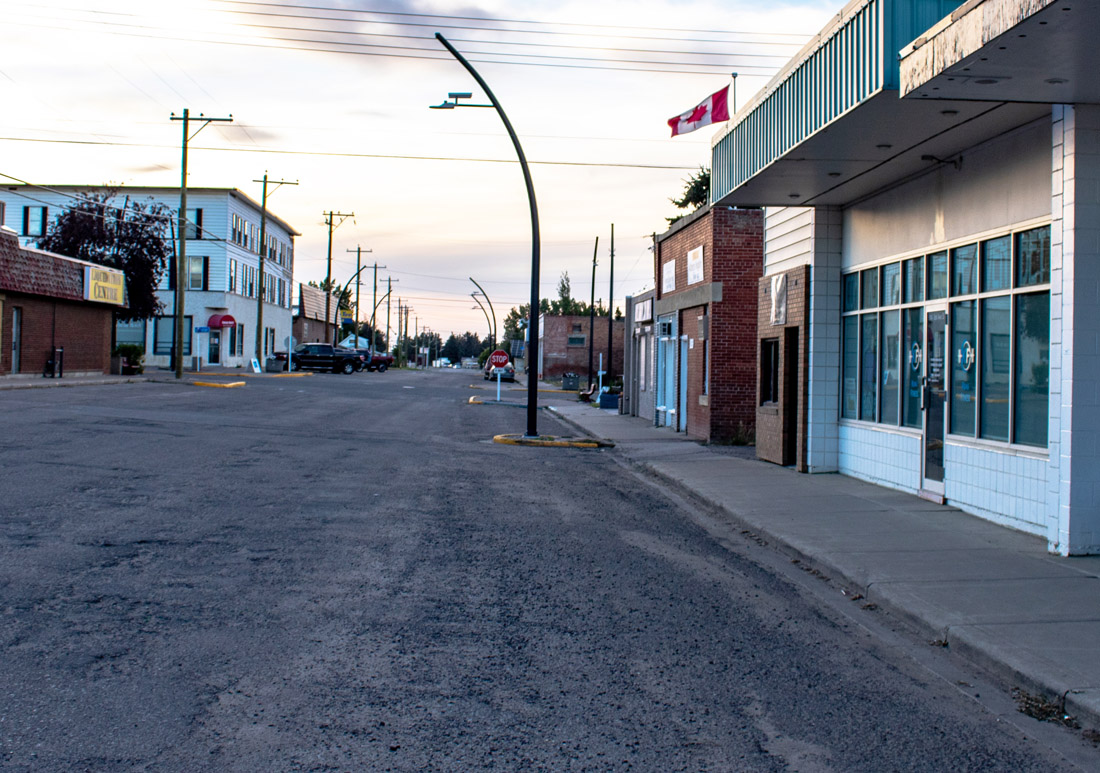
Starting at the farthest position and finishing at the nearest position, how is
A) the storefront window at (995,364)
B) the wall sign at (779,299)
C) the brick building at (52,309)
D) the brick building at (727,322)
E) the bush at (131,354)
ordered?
the bush at (131,354) → the brick building at (52,309) → the brick building at (727,322) → the wall sign at (779,299) → the storefront window at (995,364)

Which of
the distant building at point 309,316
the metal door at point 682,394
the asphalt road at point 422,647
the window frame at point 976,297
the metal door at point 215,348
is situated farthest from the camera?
the distant building at point 309,316

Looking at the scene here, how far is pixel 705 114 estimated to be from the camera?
55.0 feet

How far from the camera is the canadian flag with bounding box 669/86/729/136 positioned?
16.6 m

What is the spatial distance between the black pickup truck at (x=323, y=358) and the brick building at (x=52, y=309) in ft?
60.3

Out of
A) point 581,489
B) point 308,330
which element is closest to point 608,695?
point 581,489

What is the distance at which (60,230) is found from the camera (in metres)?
48.3

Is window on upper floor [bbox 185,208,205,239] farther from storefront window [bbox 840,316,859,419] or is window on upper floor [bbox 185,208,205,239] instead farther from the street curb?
storefront window [bbox 840,316,859,419]

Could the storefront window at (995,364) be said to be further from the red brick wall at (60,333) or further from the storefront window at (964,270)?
the red brick wall at (60,333)

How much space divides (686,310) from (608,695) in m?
18.3

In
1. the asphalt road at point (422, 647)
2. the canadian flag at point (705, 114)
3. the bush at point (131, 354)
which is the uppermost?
the canadian flag at point (705, 114)

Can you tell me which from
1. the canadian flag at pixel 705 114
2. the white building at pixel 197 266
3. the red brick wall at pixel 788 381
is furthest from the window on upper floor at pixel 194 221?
the red brick wall at pixel 788 381

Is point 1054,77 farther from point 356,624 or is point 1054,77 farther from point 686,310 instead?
point 686,310

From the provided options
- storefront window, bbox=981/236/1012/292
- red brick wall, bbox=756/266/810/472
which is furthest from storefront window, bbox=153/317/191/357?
storefront window, bbox=981/236/1012/292

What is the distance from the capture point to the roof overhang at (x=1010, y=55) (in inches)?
261
